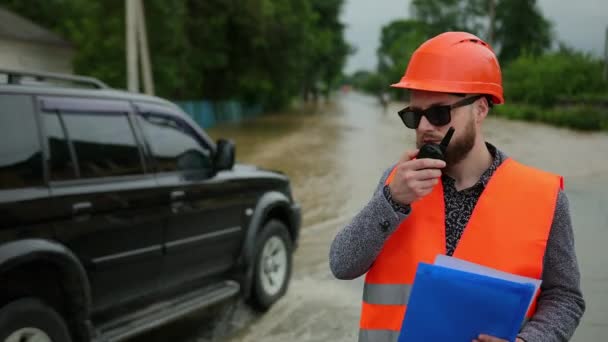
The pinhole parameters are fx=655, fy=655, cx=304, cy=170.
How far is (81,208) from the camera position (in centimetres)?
387

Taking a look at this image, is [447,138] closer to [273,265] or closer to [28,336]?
[28,336]

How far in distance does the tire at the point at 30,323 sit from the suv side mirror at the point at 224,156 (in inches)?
73.9

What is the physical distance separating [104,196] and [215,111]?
3308 centimetres

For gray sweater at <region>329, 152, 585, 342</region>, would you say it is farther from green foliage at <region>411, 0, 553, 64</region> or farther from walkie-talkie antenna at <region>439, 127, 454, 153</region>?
green foliage at <region>411, 0, 553, 64</region>

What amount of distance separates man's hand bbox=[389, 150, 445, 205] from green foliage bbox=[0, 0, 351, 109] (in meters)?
24.4

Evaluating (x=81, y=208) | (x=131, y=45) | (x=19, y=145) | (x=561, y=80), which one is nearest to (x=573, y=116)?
(x=561, y=80)

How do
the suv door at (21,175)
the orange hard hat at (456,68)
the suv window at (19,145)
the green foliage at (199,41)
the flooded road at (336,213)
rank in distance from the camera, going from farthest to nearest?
the green foliage at (199,41) < the flooded road at (336,213) < the suv window at (19,145) < the suv door at (21,175) < the orange hard hat at (456,68)

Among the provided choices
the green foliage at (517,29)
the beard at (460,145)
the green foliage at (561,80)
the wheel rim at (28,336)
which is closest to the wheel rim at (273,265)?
the wheel rim at (28,336)

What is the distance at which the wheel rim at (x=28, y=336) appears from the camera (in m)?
3.36

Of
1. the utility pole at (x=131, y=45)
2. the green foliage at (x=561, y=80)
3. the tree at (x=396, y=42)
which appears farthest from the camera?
the tree at (x=396, y=42)

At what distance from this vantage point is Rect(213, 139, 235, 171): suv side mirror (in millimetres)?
5172

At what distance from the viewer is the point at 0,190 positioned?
345 centimetres

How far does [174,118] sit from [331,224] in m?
5.32

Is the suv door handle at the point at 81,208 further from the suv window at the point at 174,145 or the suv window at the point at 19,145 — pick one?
the suv window at the point at 174,145
